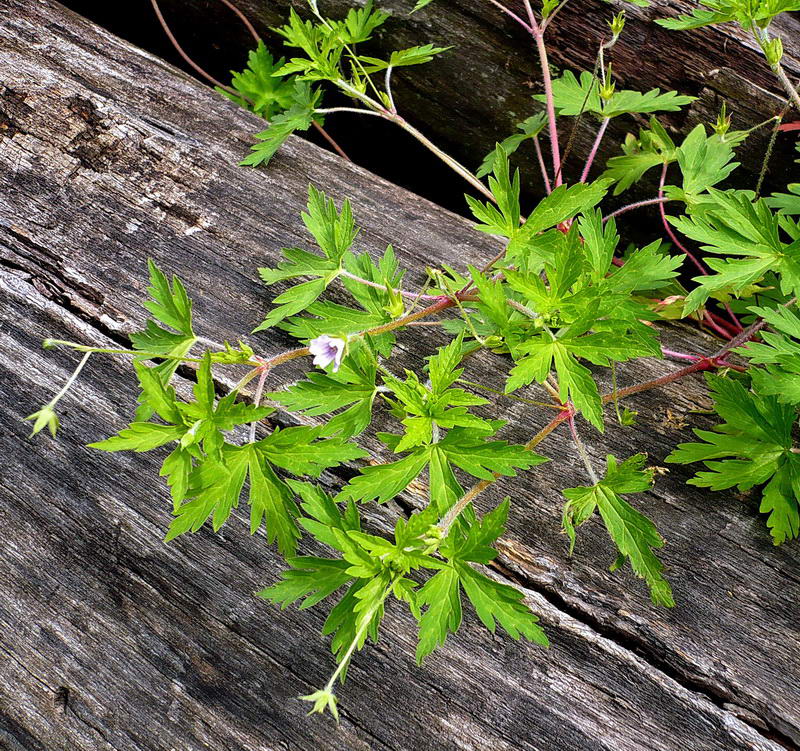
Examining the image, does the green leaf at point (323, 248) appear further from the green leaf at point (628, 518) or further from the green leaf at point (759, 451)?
the green leaf at point (759, 451)

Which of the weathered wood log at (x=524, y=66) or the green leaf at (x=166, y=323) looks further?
the weathered wood log at (x=524, y=66)

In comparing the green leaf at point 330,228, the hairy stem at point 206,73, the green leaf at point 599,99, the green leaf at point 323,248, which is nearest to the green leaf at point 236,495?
the green leaf at point 323,248

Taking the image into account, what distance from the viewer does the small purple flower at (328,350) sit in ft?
4.90

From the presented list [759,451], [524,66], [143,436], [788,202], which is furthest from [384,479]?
[524,66]

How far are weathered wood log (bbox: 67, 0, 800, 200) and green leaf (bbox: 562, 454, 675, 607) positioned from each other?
4.80 ft

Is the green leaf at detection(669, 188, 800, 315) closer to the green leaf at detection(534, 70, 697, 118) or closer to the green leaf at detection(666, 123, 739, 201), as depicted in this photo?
the green leaf at detection(666, 123, 739, 201)

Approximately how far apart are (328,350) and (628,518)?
79cm

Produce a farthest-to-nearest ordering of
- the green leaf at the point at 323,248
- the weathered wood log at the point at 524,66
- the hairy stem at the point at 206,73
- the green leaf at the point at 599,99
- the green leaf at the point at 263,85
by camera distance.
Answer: the hairy stem at the point at 206,73
the green leaf at the point at 263,85
the weathered wood log at the point at 524,66
the green leaf at the point at 599,99
the green leaf at the point at 323,248

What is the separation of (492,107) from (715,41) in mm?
790

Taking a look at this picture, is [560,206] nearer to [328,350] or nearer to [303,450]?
[328,350]

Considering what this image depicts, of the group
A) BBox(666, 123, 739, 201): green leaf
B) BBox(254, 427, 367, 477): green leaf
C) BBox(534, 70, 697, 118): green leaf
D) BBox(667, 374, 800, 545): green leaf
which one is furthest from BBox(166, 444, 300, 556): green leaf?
BBox(534, 70, 697, 118): green leaf

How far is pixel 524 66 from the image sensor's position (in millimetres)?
2559

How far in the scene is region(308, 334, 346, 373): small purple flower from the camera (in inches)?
58.8

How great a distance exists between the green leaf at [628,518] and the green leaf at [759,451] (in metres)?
0.26
